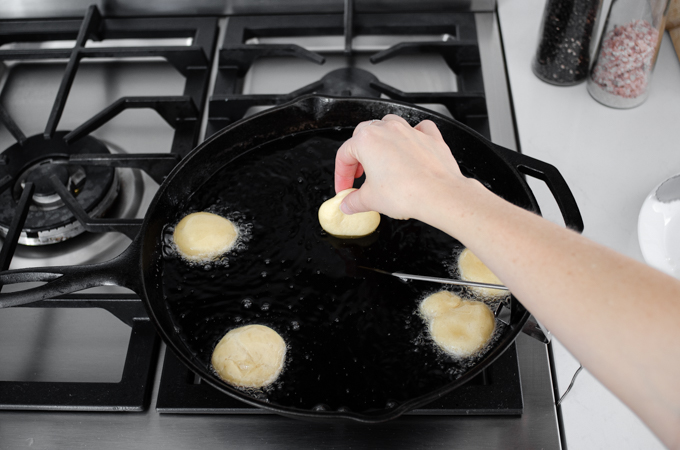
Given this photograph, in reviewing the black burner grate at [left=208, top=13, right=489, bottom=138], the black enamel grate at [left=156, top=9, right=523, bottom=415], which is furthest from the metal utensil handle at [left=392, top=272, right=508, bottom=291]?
the black burner grate at [left=208, top=13, right=489, bottom=138]

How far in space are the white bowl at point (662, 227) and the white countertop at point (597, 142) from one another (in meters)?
0.04

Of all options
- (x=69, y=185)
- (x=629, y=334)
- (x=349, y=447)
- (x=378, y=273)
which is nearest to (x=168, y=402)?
(x=349, y=447)

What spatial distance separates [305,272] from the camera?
886 millimetres

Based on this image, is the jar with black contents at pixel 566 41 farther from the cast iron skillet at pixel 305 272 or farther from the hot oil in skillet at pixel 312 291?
the hot oil in skillet at pixel 312 291

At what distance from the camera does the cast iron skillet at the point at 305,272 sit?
753mm

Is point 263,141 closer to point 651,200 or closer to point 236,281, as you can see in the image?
point 236,281

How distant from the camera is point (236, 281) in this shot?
88cm

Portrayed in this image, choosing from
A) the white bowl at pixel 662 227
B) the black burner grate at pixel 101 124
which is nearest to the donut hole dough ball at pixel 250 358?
the black burner grate at pixel 101 124

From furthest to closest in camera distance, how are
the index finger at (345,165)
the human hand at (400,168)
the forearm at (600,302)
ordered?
the index finger at (345,165)
the human hand at (400,168)
the forearm at (600,302)

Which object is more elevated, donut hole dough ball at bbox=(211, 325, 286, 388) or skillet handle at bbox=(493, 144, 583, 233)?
skillet handle at bbox=(493, 144, 583, 233)

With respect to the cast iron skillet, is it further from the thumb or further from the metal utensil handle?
the thumb

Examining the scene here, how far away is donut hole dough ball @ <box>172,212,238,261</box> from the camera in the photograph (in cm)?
89

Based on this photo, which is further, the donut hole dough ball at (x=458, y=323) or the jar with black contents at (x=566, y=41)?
the jar with black contents at (x=566, y=41)

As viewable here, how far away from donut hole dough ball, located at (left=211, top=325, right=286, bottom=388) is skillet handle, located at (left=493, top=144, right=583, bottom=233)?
49cm
